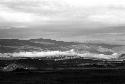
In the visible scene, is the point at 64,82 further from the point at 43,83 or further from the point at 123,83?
the point at 123,83

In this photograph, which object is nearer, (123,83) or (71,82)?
(123,83)

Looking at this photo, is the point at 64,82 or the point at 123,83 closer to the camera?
the point at 123,83

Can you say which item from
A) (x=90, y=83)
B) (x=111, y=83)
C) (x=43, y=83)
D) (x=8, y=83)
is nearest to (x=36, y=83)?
(x=43, y=83)

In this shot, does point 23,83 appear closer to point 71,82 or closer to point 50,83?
point 50,83

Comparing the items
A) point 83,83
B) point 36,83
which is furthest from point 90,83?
point 36,83

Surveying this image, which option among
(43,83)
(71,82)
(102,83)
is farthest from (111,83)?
(43,83)

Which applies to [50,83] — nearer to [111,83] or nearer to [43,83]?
[43,83]
